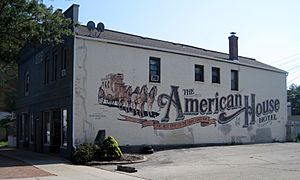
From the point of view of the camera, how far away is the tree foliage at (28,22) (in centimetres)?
1686

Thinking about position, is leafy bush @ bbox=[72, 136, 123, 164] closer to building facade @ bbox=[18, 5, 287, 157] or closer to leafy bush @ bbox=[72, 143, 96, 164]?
leafy bush @ bbox=[72, 143, 96, 164]

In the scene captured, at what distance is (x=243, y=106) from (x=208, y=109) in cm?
419

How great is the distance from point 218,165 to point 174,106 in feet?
28.8

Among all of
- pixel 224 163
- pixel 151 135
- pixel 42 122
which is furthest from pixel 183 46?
pixel 224 163

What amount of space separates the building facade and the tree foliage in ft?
11.5

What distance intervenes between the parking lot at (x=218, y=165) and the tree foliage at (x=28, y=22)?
6.75 meters

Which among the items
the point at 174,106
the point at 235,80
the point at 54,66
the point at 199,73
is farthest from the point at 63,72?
the point at 235,80

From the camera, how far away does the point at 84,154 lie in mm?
20047

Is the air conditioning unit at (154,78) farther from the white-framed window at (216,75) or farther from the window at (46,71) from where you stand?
the window at (46,71)

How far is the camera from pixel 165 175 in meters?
15.1

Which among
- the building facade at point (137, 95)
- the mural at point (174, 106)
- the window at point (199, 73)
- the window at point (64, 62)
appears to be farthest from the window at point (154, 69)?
the window at point (64, 62)

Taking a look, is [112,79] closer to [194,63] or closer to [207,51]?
[194,63]

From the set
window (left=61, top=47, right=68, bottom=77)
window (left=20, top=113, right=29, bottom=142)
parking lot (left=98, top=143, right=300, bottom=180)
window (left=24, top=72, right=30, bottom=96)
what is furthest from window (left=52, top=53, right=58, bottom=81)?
parking lot (left=98, top=143, right=300, bottom=180)

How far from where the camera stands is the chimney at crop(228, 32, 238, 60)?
105ft
